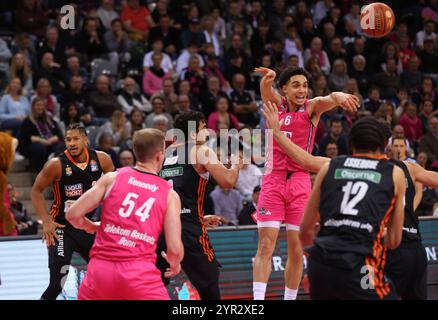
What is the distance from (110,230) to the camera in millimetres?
6148

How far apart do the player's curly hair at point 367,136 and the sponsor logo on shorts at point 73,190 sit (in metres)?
3.62

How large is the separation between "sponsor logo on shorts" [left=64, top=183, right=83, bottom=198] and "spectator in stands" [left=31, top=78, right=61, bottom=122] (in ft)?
18.1

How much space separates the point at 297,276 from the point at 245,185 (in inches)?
220

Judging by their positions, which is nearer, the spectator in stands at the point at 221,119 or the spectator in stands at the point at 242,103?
the spectator in stands at the point at 221,119

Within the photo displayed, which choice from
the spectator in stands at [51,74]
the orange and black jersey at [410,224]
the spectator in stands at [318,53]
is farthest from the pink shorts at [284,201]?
the spectator in stands at [318,53]

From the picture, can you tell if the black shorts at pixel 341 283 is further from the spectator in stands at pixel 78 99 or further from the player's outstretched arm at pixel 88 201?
the spectator in stands at pixel 78 99

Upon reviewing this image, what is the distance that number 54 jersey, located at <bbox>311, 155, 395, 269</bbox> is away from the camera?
587 centimetres

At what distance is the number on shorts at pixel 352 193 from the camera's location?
586cm

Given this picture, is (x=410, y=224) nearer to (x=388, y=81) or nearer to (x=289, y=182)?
(x=289, y=182)

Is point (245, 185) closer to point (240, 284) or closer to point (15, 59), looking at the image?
point (240, 284)

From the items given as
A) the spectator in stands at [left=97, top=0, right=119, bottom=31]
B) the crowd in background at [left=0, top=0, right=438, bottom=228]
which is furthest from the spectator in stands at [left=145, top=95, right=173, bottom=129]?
the spectator in stands at [left=97, top=0, right=119, bottom=31]

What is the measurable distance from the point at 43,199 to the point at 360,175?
3845 mm

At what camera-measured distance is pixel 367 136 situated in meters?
6.01

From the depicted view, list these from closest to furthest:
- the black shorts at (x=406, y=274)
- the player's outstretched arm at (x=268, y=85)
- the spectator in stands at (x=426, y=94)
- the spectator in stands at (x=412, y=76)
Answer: the black shorts at (x=406, y=274) < the player's outstretched arm at (x=268, y=85) < the spectator in stands at (x=426, y=94) < the spectator in stands at (x=412, y=76)
